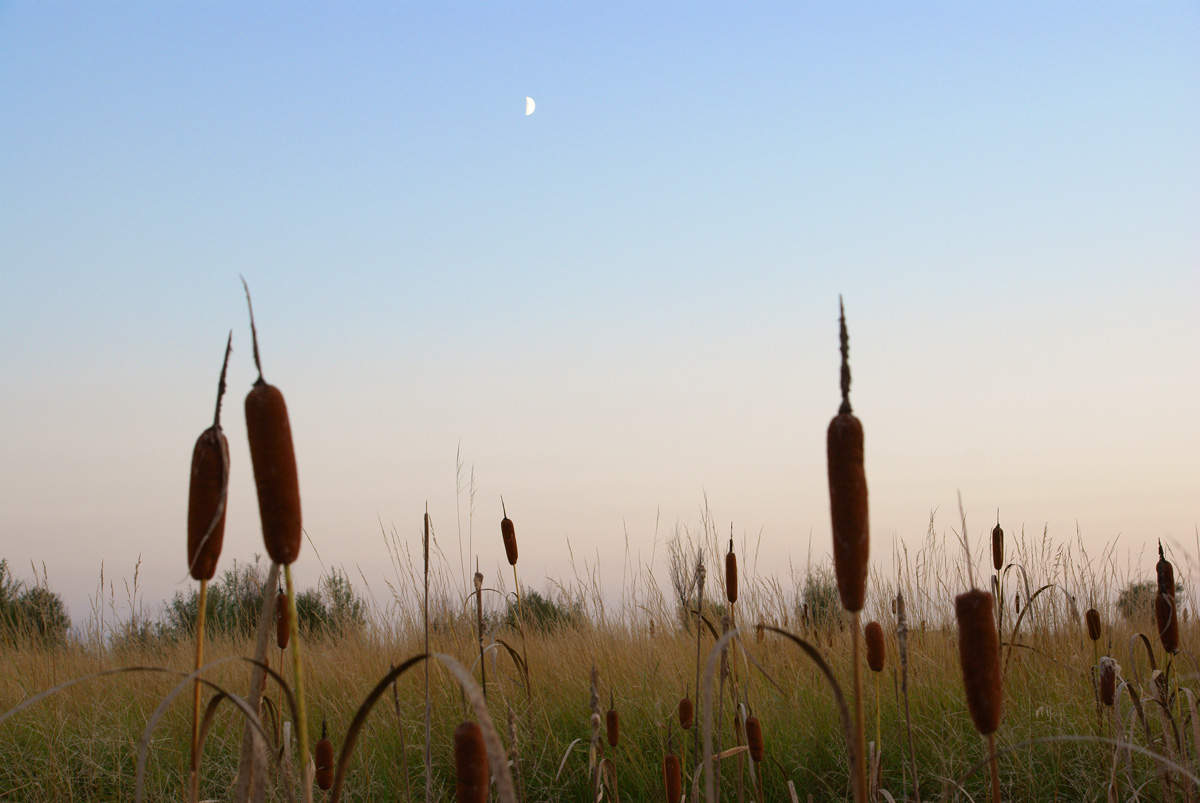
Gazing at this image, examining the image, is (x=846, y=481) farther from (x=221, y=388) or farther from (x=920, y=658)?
(x=920, y=658)

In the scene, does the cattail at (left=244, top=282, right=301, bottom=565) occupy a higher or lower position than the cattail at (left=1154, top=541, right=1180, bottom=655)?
higher

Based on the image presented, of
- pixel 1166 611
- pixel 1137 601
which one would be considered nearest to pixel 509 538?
pixel 1166 611

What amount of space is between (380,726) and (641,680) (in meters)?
1.32

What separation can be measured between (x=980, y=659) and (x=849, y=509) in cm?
23

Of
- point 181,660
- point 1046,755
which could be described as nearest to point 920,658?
point 1046,755

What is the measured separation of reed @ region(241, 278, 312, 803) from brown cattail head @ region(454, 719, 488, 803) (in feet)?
0.41

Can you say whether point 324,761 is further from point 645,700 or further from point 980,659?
point 645,700

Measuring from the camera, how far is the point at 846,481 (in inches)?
29.0

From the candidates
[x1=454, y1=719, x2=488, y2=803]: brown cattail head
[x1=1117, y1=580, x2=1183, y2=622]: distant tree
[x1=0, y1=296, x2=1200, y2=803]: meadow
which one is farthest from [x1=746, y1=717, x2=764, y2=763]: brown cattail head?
[x1=1117, y1=580, x2=1183, y2=622]: distant tree

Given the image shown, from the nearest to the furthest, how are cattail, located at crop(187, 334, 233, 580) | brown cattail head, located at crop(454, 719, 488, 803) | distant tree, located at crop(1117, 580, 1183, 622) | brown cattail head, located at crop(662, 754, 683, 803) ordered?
brown cattail head, located at crop(454, 719, 488, 803)
cattail, located at crop(187, 334, 233, 580)
brown cattail head, located at crop(662, 754, 683, 803)
distant tree, located at crop(1117, 580, 1183, 622)

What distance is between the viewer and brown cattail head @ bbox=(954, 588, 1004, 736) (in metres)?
0.80

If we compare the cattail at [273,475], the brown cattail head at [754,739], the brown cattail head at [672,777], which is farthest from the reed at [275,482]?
the brown cattail head at [754,739]

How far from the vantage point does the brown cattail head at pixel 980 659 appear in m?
0.80

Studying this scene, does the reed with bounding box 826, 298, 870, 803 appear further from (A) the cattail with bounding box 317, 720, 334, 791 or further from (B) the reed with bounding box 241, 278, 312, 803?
(A) the cattail with bounding box 317, 720, 334, 791
